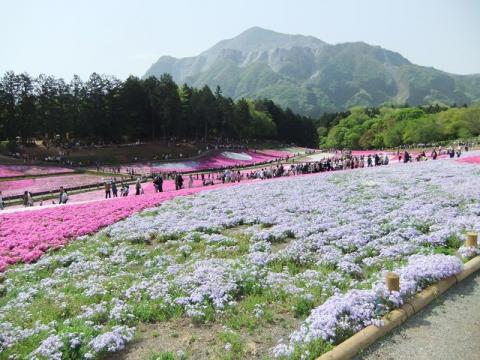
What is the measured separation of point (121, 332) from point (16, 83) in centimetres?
7988

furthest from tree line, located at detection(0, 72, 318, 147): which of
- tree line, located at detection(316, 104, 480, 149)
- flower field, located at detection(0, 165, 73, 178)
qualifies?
tree line, located at detection(316, 104, 480, 149)

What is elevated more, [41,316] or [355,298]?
[355,298]

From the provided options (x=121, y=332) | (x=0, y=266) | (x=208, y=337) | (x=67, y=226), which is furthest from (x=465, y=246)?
(x=67, y=226)

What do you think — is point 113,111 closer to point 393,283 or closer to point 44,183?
point 44,183

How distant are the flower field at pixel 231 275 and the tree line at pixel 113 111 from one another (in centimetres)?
6024

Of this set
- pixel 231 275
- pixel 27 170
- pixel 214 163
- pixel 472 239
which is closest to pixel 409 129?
pixel 214 163

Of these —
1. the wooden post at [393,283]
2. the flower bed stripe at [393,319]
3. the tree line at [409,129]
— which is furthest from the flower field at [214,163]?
the wooden post at [393,283]

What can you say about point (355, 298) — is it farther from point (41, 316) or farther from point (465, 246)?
point (41, 316)

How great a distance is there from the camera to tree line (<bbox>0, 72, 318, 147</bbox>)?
74.5 meters

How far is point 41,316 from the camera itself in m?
10.2

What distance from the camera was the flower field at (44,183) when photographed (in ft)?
150

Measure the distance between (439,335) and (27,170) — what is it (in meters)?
57.7

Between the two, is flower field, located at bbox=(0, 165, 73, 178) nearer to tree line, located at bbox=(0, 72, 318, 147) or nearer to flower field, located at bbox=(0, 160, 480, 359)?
tree line, located at bbox=(0, 72, 318, 147)

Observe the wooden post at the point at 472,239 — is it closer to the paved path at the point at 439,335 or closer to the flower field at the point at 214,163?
the paved path at the point at 439,335
